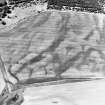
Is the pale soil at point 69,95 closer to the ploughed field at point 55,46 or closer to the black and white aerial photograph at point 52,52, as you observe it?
the black and white aerial photograph at point 52,52

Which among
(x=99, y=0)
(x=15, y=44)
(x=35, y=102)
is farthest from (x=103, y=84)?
(x=99, y=0)

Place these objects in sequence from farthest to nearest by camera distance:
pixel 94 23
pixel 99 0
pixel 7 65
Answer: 1. pixel 99 0
2. pixel 94 23
3. pixel 7 65

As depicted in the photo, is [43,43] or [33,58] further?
[43,43]

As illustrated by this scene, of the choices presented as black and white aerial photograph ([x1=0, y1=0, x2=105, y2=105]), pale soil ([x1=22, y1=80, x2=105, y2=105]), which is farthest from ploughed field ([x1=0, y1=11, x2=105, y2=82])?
pale soil ([x1=22, y1=80, x2=105, y2=105])

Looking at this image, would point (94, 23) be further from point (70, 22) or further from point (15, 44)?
point (15, 44)

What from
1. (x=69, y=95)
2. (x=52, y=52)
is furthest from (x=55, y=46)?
(x=69, y=95)

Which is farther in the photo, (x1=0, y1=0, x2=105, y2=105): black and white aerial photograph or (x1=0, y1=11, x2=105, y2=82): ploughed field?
(x1=0, y1=11, x2=105, y2=82): ploughed field

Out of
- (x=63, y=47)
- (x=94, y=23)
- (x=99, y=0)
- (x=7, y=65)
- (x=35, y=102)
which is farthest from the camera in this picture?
(x=99, y=0)

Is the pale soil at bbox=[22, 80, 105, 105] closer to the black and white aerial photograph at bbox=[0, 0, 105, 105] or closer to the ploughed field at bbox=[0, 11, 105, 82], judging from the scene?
the black and white aerial photograph at bbox=[0, 0, 105, 105]
